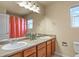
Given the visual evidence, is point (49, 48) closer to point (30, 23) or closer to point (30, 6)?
point (30, 23)

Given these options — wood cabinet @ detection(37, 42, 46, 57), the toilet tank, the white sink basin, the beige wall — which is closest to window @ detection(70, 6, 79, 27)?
the beige wall

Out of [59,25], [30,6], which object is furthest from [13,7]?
[59,25]

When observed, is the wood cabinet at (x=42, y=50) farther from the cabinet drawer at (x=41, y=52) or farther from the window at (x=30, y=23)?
the window at (x=30, y=23)

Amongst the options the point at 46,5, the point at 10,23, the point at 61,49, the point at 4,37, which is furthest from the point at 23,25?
the point at 61,49

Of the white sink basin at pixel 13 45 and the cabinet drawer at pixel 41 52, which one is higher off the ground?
the white sink basin at pixel 13 45

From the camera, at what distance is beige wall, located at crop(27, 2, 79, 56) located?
120 cm

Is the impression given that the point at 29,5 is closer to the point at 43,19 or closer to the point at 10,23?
the point at 43,19

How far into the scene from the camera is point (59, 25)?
1.25 meters

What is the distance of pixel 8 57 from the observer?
994mm

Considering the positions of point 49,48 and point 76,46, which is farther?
point 49,48

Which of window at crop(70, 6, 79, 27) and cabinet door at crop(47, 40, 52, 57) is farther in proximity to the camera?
cabinet door at crop(47, 40, 52, 57)

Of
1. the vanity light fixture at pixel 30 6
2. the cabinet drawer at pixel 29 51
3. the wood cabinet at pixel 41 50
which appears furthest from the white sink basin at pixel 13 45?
the vanity light fixture at pixel 30 6

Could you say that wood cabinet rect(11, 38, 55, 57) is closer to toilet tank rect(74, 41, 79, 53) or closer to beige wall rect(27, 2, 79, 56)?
beige wall rect(27, 2, 79, 56)

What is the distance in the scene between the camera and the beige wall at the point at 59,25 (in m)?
1.20
